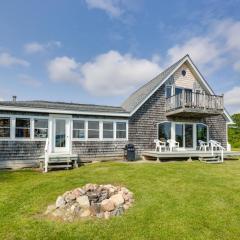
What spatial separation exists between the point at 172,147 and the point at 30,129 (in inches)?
366

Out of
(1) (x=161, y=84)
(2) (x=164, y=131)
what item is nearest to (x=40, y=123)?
(2) (x=164, y=131)

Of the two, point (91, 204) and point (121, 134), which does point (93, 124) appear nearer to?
point (121, 134)

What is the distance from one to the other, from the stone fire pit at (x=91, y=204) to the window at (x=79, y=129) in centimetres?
766

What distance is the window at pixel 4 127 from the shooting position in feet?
42.0

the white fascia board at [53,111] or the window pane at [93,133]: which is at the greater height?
the white fascia board at [53,111]

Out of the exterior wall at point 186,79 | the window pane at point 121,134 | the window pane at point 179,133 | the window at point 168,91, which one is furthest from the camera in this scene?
the exterior wall at point 186,79

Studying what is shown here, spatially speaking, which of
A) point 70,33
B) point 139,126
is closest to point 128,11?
point 70,33

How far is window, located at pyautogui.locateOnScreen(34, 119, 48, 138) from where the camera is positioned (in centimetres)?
1357

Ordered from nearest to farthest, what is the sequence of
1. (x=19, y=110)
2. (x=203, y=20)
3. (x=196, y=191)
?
(x=196, y=191) → (x=19, y=110) → (x=203, y=20)

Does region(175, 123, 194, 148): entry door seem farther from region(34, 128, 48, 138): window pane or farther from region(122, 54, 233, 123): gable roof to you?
region(34, 128, 48, 138): window pane

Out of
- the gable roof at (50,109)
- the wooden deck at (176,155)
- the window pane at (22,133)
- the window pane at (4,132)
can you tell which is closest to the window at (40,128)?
the window pane at (22,133)

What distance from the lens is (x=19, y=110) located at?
13031 mm

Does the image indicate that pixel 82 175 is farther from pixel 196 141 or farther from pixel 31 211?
pixel 196 141

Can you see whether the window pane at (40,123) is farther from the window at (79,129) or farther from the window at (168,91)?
the window at (168,91)
